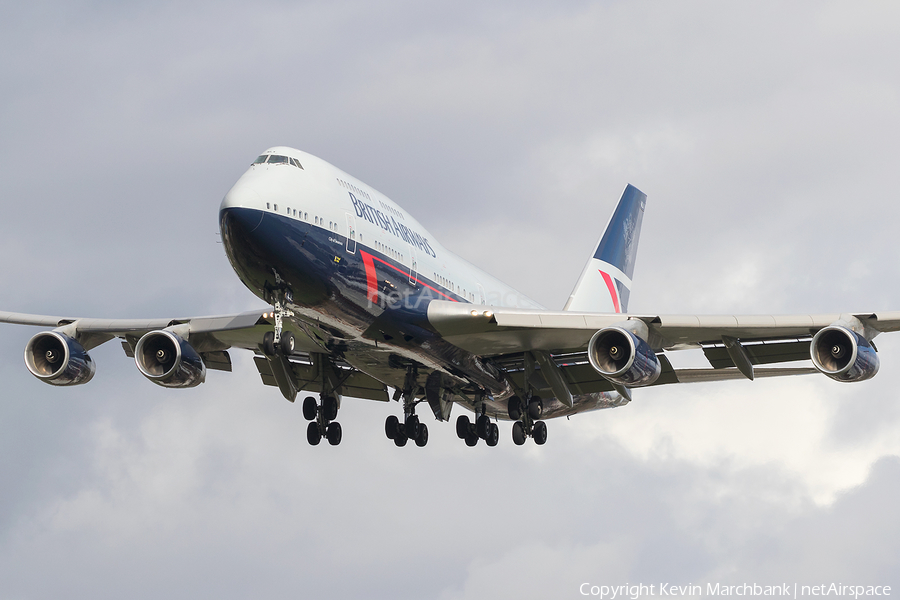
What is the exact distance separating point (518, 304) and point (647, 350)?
10.8 meters

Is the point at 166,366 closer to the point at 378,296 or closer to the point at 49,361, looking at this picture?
the point at 49,361

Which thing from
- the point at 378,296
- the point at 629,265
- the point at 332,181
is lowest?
the point at 378,296

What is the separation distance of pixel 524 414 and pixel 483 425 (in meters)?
2.51

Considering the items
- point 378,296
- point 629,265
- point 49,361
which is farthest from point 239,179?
point 629,265

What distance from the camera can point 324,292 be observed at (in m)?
27.5

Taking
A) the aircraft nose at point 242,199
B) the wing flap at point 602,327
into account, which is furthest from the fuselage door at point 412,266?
the aircraft nose at point 242,199

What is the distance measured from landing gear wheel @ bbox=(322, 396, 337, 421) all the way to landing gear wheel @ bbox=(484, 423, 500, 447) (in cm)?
547

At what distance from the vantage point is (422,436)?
3728 centimetres

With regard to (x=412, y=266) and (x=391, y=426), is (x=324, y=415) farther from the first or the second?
(x=412, y=266)

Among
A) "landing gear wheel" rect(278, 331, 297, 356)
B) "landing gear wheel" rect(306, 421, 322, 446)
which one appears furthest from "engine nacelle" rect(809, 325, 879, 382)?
"landing gear wheel" rect(306, 421, 322, 446)

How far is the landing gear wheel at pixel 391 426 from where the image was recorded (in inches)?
1476

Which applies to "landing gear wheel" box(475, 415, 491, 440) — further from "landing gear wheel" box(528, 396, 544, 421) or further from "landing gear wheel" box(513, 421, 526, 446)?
"landing gear wheel" box(528, 396, 544, 421)

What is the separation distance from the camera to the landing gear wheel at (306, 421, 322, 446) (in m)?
36.8

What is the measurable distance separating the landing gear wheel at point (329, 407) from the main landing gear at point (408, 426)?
192 cm
